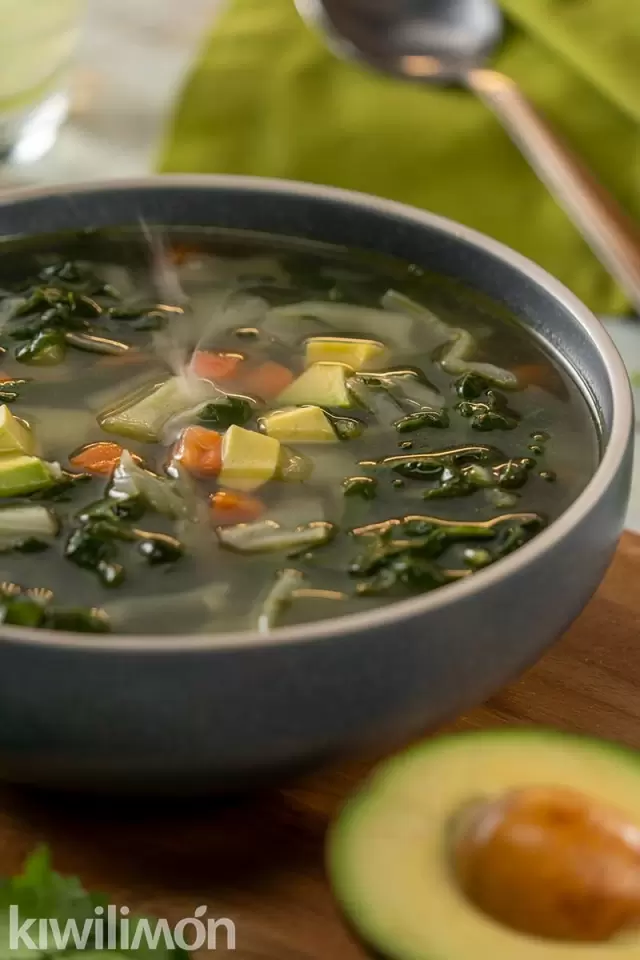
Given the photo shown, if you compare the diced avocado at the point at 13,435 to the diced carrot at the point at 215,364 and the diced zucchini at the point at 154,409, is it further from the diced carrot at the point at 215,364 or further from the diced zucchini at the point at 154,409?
the diced carrot at the point at 215,364

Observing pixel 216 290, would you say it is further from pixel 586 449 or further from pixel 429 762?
pixel 429 762

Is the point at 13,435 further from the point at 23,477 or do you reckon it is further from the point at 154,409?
the point at 154,409

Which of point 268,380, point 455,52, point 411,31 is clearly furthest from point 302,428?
point 411,31

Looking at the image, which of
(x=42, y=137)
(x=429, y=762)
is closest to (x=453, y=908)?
(x=429, y=762)

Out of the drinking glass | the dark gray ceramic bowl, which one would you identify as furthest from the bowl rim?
the drinking glass

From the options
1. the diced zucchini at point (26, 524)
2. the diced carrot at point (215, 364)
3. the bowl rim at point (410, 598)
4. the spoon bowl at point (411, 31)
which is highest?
the spoon bowl at point (411, 31)

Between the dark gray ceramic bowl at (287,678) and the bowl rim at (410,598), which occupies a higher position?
the bowl rim at (410,598)

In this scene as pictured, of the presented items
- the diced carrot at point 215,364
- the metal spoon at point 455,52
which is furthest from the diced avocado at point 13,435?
the metal spoon at point 455,52
